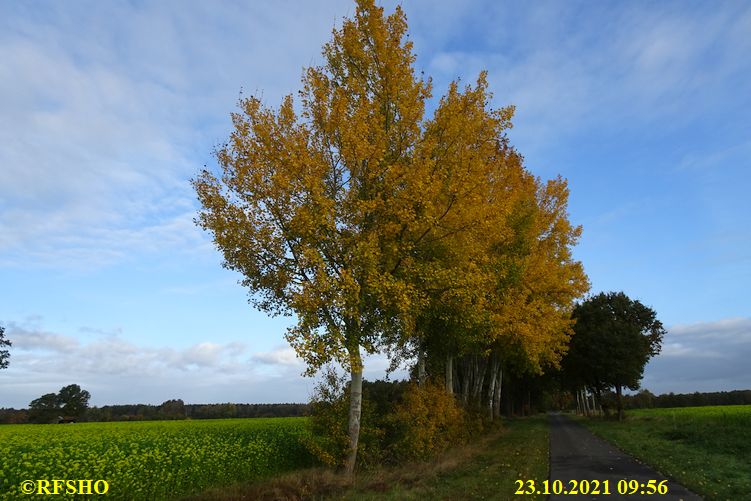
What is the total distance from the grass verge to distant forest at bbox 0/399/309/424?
41687 millimetres

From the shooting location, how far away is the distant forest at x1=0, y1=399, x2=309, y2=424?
5791cm

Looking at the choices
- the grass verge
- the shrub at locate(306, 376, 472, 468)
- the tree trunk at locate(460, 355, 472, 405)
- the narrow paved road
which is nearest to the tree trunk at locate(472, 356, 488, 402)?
the tree trunk at locate(460, 355, 472, 405)

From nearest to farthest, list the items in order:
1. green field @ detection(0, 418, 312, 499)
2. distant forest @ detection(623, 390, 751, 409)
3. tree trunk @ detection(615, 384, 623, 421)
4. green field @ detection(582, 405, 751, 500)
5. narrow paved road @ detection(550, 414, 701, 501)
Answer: green field @ detection(0, 418, 312, 499), narrow paved road @ detection(550, 414, 701, 501), green field @ detection(582, 405, 751, 500), tree trunk @ detection(615, 384, 623, 421), distant forest @ detection(623, 390, 751, 409)

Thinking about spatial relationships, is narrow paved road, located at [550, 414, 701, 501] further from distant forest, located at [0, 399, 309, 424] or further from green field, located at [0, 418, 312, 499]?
distant forest, located at [0, 399, 309, 424]

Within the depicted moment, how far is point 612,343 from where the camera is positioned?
44219 mm

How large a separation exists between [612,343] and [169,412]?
5378 centimetres

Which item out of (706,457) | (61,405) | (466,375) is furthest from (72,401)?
(706,457)

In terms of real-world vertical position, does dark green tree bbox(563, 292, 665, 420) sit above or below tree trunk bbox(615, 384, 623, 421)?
above

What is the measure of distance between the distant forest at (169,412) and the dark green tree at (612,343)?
30722 mm

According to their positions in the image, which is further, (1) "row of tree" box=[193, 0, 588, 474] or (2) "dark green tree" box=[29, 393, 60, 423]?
(2) "dark green tree" box=[29, 393, 60, 423]

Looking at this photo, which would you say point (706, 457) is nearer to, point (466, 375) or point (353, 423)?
point (353, 423)

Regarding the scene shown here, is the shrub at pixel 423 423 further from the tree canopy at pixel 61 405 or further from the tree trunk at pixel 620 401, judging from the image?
the tree canopy at pixel 61 405

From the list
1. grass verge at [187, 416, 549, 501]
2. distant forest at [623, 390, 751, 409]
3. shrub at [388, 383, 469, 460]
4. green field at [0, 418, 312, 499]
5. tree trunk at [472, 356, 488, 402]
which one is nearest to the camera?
green field at [0, 418, 312, 499]

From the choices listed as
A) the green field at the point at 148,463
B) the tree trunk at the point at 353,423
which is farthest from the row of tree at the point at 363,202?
the green field at the point at 148,463
